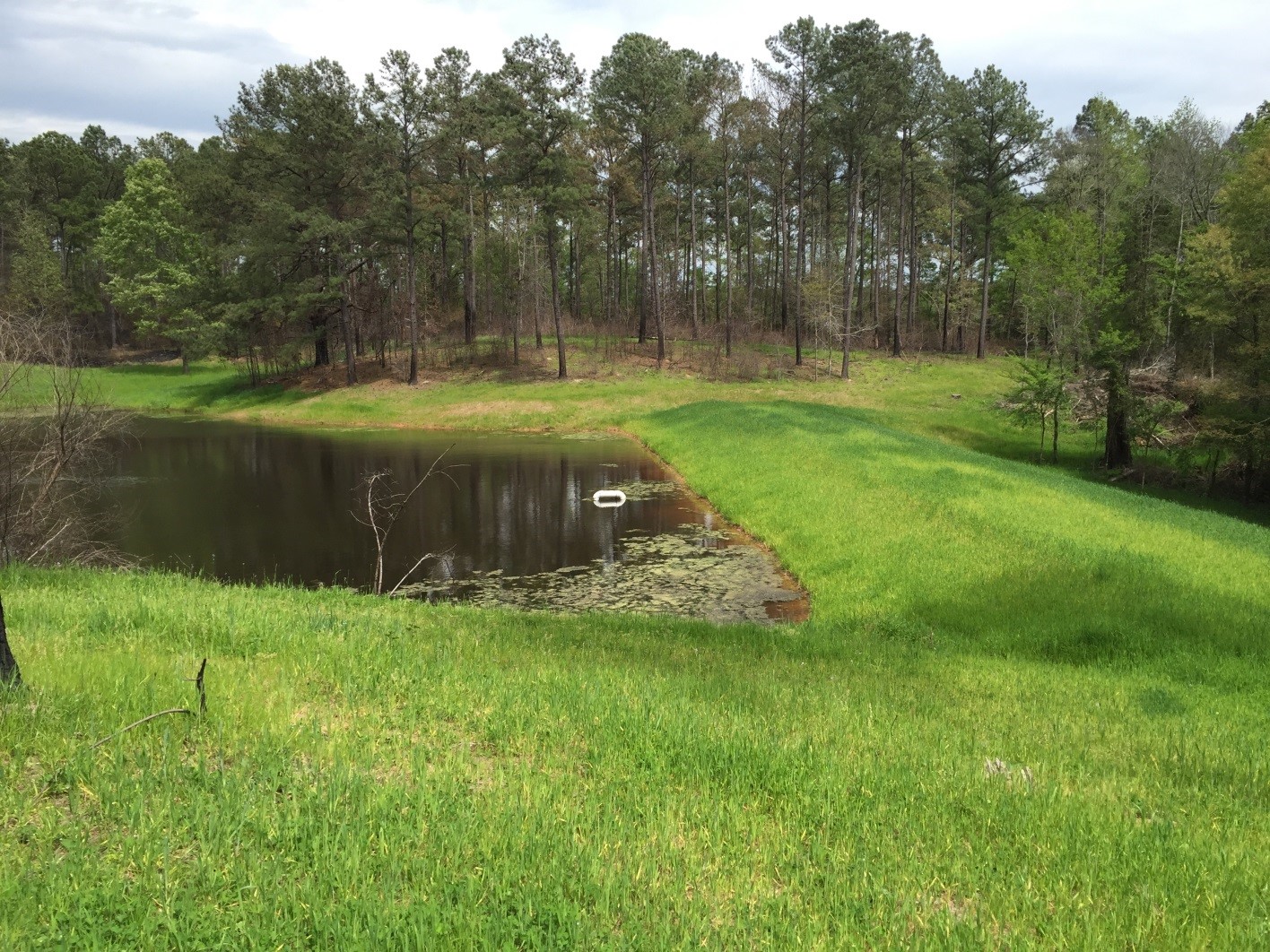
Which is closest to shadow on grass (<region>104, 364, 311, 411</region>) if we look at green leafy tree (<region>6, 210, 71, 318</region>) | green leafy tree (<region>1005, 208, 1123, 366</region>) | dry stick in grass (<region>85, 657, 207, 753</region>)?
green leafy tree (<region>6, 210, 71, 318</region>)

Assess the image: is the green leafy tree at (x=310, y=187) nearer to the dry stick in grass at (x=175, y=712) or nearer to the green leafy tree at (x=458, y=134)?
the green leafy tree at (x=458, y=134)

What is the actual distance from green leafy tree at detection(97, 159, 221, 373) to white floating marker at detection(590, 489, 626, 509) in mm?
42253

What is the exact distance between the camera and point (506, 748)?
504 cm

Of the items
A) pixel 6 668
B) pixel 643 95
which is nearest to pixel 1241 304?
pixel 643 95

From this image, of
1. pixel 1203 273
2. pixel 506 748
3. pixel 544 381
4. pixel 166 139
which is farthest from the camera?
pixel 166 139

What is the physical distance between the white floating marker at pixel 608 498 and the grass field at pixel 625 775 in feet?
30.3

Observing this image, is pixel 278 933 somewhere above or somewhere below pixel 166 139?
below

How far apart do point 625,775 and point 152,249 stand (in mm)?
62817

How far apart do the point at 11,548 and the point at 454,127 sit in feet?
120

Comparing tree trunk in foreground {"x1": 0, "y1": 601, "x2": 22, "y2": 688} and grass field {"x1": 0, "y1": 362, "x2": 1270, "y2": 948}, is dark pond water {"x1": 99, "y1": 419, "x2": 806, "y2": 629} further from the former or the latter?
tree trunk in foreground {"x1": 0, "y1": 601, "x2": 22, "y2": 688}

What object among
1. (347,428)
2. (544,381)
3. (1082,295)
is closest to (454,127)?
(544,381)

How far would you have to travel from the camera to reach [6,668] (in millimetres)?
4703

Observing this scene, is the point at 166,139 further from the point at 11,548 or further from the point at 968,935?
the point at 968,935

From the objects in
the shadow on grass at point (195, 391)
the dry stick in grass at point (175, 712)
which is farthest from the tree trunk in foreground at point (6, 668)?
the shadow on grass at point (195, 391)
